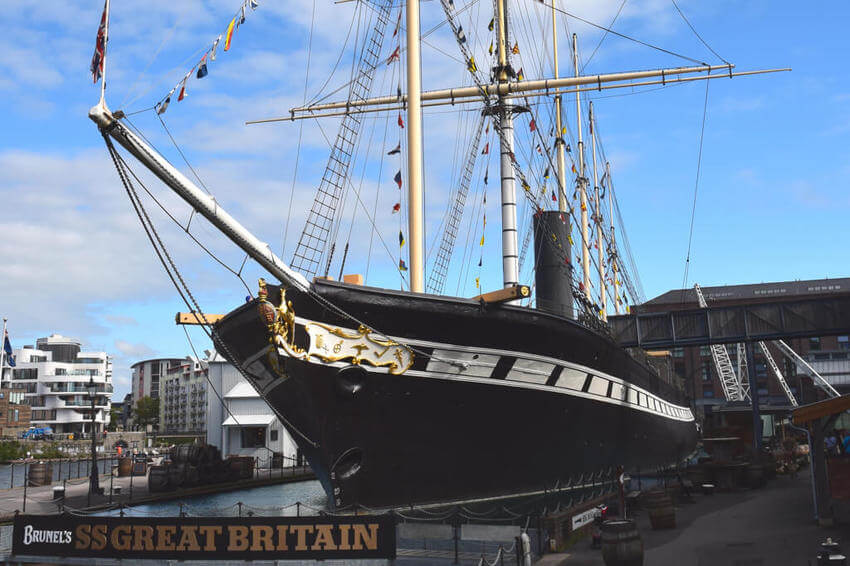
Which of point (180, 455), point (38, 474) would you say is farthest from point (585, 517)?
point (38, 474)

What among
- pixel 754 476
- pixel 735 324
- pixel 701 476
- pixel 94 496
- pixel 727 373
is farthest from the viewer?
pixel 727 373

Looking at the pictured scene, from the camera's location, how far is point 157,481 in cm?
2602

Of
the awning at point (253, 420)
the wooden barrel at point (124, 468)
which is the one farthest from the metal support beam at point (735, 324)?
the awning at point (253, 420)

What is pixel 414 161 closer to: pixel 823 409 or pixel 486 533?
pixel 486 533

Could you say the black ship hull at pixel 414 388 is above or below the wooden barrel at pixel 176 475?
above

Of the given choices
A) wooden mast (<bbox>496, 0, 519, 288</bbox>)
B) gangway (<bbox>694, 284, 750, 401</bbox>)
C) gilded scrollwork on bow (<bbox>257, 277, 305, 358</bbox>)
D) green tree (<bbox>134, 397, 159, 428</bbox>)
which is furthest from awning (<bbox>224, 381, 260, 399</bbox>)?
green tree (<bbox>134, 397, 159, 428</bbox>)

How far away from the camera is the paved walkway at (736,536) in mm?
11883

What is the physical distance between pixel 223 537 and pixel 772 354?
292 ft

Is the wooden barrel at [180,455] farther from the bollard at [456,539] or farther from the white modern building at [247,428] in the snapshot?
the bollard at [456,539]

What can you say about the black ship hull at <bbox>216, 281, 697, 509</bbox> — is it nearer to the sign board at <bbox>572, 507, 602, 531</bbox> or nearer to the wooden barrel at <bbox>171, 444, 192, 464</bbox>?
the sign board at <bbox>572, 507, 602, 531</bbox>

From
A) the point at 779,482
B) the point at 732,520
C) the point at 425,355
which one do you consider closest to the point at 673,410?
the point at 779,482

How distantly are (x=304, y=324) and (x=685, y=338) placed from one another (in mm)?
19030

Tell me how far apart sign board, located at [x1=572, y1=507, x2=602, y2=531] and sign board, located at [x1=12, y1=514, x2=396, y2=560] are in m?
5.03

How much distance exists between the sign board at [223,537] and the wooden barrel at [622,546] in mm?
3278
